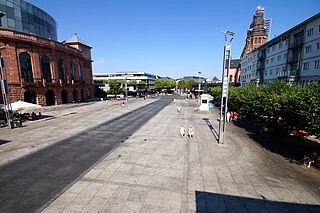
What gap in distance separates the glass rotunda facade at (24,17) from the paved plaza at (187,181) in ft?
136

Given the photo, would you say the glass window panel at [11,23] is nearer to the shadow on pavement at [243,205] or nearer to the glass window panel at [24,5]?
the glass window panel at [24,5]

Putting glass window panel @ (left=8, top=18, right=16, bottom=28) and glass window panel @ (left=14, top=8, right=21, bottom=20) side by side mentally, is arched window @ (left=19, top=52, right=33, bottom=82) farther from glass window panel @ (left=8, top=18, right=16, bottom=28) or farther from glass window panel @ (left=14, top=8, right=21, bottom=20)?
glass window panel @ (left=14, top=8, right=21, bottom=20)

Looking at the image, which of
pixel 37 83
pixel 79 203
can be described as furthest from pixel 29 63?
pixel 79 203

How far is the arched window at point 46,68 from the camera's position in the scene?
39.2 meters

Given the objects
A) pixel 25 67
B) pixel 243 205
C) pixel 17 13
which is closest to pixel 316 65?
pixel 243 205

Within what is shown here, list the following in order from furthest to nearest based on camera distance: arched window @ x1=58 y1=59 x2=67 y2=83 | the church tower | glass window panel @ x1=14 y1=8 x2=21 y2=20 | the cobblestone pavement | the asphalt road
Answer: the church tower
arched window @ x1=58 y1=59 x2=67 y2=83
glass window panel @ x1=14 y1=8 x2=21 y2=20
the asphalt road
the cobblestone pavement

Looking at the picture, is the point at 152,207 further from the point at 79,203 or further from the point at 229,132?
the point at 229,132

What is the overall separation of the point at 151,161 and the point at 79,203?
5083 mm

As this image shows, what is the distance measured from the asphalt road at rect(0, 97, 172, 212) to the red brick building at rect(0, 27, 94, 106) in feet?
82.0

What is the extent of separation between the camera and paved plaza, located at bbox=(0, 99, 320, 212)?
7102mm

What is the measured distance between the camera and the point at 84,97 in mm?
55812

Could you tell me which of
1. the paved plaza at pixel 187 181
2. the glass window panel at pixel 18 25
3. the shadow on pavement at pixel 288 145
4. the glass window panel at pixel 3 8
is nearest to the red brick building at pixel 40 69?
the glass window panel at pixel 18 25

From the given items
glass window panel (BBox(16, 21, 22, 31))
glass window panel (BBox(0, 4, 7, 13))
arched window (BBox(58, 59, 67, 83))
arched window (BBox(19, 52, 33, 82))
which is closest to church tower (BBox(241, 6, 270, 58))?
arched window (BBox(58, 59, 67, 83))

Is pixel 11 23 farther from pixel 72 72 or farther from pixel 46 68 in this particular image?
pixel 72 72
